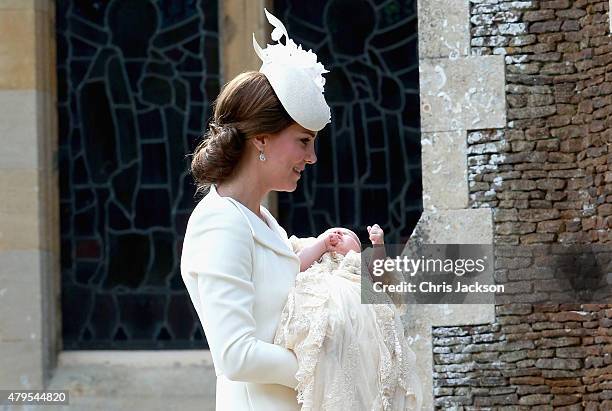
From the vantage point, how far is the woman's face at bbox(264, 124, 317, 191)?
3.26 m

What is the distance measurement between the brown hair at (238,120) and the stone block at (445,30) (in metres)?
3.04

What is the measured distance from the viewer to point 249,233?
320 centimetres

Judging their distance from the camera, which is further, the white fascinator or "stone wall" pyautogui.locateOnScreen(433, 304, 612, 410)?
"stone wall" pyautogui.locateOnScreen(433, 304, 612, 410)

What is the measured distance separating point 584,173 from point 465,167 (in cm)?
48

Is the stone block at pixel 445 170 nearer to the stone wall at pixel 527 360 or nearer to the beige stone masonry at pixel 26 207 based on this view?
the stone wall at pixel 527 360

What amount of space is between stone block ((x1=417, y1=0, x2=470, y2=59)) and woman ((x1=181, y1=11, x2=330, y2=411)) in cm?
294

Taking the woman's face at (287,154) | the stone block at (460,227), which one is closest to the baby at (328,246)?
the woman's face at (287,154)

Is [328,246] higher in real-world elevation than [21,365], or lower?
higher

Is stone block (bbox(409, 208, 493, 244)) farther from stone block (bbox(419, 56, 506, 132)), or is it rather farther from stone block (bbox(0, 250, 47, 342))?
stone block (bbox(0, 250, 47, 342))

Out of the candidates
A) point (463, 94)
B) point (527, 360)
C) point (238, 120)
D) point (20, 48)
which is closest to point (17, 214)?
point (20, 48)

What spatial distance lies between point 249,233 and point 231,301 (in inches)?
6.7
